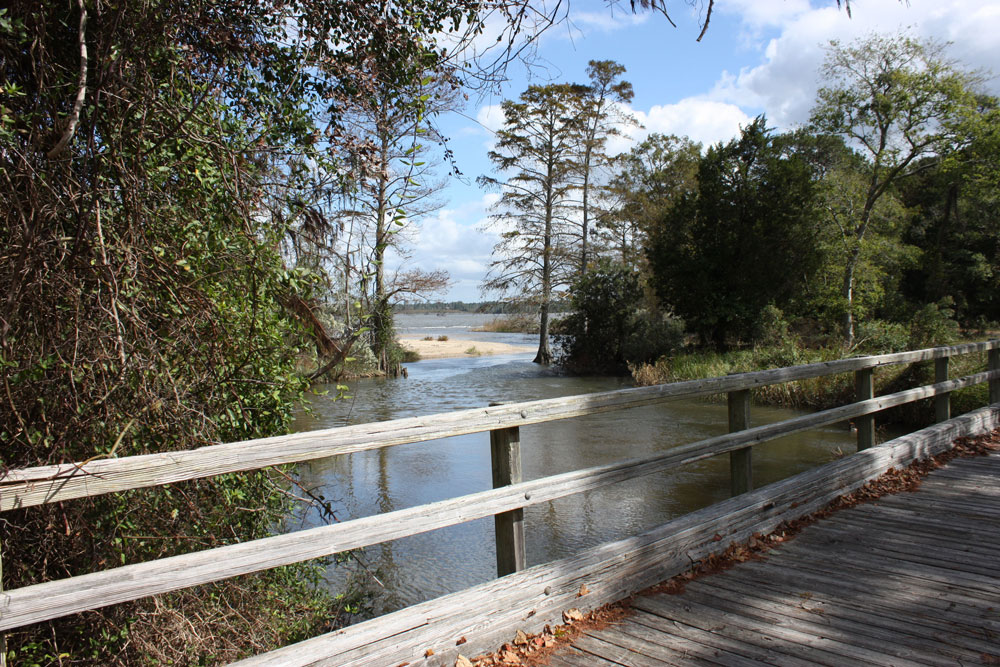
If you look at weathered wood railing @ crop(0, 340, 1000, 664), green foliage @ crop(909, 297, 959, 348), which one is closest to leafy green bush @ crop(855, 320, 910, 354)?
green foliage @ crop(909, 297, 959, 348)

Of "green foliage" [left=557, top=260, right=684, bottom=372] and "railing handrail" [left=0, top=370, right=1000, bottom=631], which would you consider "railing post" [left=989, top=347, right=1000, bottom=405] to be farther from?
"green foliage" [left=557, top=260, right=684, bottom=372]

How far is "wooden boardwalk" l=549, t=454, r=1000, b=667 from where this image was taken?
272cm

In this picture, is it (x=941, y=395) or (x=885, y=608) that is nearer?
(x=885, y=608)

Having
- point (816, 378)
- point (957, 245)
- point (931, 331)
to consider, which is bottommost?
point (816, 378)

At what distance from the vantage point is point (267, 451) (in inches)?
97.5

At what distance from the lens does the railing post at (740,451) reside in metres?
4.43

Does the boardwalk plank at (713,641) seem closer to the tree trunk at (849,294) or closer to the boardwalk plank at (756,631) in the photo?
the boardwalk plank at (756,631)

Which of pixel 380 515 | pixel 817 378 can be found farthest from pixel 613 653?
pixel 817 378

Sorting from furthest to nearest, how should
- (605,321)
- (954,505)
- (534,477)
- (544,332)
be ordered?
(544,332), (605,321), (534,477), (954,505)

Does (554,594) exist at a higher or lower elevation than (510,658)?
higher

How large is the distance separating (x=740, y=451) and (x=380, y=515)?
2.78 metres

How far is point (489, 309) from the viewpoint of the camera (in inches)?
1277

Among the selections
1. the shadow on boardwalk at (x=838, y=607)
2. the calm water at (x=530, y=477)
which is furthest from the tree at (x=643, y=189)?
the shadow on boardwalk at (x=838, y=607)

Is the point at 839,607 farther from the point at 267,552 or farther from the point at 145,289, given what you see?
the point at 145,289
